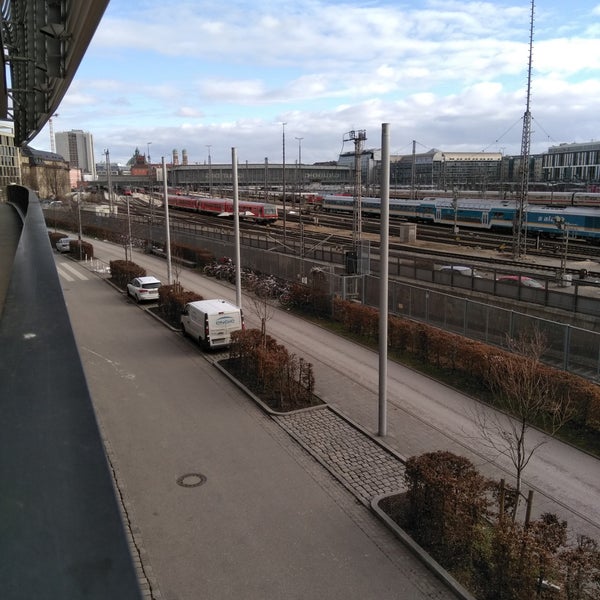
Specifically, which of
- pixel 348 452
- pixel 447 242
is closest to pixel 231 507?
pixel 348 452

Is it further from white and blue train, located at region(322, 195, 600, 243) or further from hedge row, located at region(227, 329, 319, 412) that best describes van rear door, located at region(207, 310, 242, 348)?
white and blue train, located at region(322, 195, 600, 243)

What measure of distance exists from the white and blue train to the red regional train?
12543 mm

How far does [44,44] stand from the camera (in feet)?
34.4

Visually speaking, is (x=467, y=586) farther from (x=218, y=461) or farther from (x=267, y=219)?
(x=267, y=219)

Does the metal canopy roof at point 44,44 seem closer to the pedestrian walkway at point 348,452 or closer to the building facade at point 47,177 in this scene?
the pedestrian walkway at point 348,452

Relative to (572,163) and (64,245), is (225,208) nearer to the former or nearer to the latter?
(64,245)

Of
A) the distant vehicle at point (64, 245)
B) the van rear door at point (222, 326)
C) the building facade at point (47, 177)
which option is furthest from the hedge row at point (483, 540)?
the building facade at point (47, 177)

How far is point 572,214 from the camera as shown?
42938mm

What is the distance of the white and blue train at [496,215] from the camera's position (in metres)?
42.7

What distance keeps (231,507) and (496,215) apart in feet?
153

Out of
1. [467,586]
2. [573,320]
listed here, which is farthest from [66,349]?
[573,320]

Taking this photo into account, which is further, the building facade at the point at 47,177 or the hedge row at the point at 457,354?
the building facade at the point at 47,177

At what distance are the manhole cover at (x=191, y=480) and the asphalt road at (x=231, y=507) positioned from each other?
0.12 ft

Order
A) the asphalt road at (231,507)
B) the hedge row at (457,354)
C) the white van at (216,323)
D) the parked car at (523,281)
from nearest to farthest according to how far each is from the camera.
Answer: the asphalt road at (231,507) < the hedge row at (457,354) < the white van at (216,323) < the parked car at (523,281)
